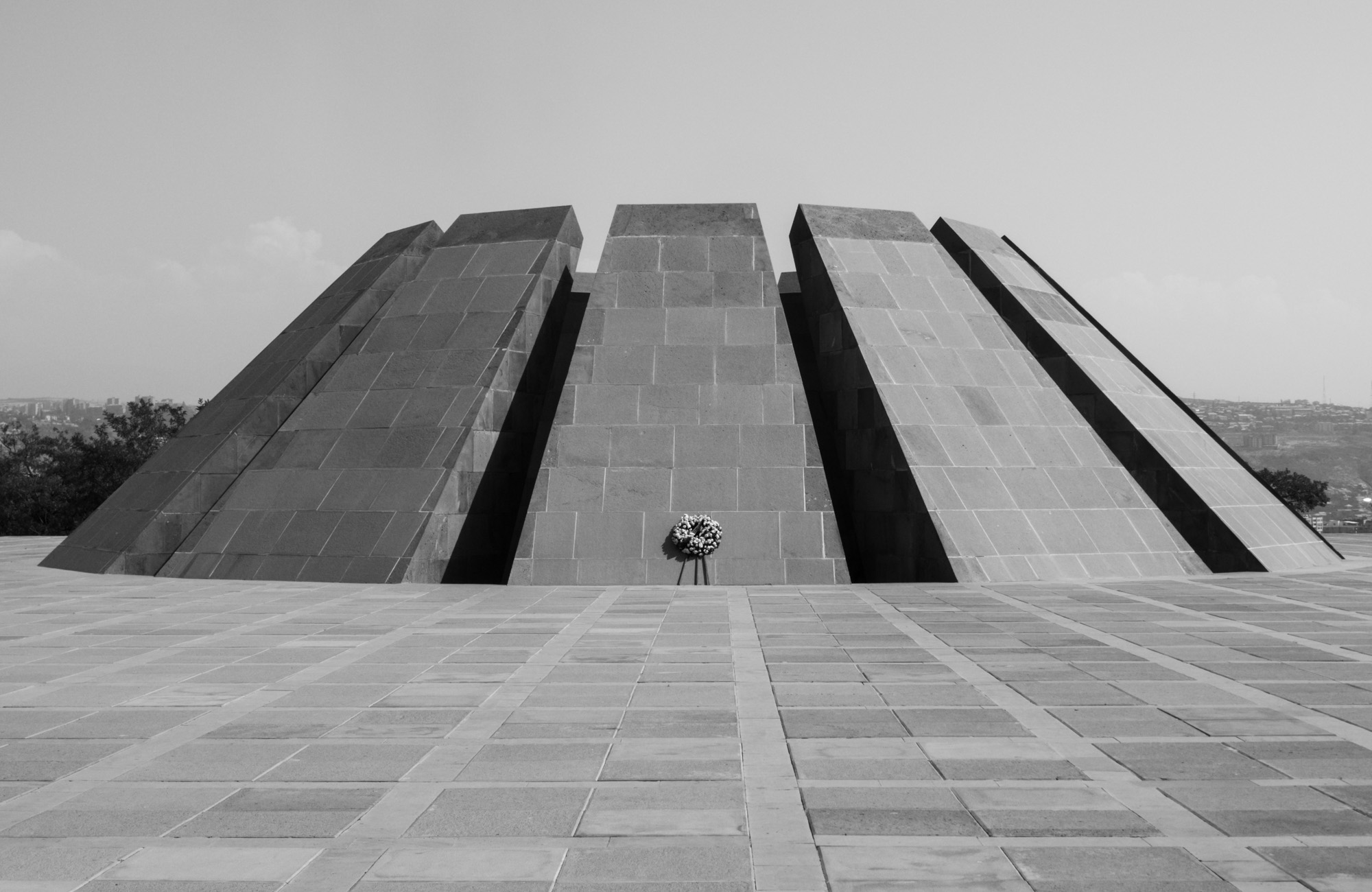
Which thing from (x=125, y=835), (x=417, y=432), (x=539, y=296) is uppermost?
(x=539, y=296)

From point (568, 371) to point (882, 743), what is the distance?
1339cm

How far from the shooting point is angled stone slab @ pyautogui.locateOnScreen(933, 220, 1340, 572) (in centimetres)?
1869

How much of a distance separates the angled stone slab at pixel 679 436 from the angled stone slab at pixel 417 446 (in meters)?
1.48

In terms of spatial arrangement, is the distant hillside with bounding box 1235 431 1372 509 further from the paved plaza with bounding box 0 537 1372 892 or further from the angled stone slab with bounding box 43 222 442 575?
the paved plaza with bounding box 0 537 1372 892

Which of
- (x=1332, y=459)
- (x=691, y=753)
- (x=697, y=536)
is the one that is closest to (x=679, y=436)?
(x=697, y=536)

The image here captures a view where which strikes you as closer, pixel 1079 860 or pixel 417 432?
pixel 1079 860

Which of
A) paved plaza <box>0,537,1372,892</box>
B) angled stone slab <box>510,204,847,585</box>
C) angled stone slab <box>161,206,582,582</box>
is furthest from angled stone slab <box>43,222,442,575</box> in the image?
paved plaza <box>0,537,1372,892</box>

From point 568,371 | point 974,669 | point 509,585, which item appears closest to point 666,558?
point 509,585

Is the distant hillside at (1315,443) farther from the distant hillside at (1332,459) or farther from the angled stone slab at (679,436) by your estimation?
the angled stone slab at (679,436)

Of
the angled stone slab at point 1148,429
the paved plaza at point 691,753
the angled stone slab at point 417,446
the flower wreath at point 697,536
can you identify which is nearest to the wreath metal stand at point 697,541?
the flower wreath at point 697,536

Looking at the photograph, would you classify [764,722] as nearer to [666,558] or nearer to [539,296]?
[666,558]

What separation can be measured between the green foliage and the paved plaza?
37545 millimetres

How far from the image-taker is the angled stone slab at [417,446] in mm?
18047

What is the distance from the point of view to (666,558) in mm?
17359
